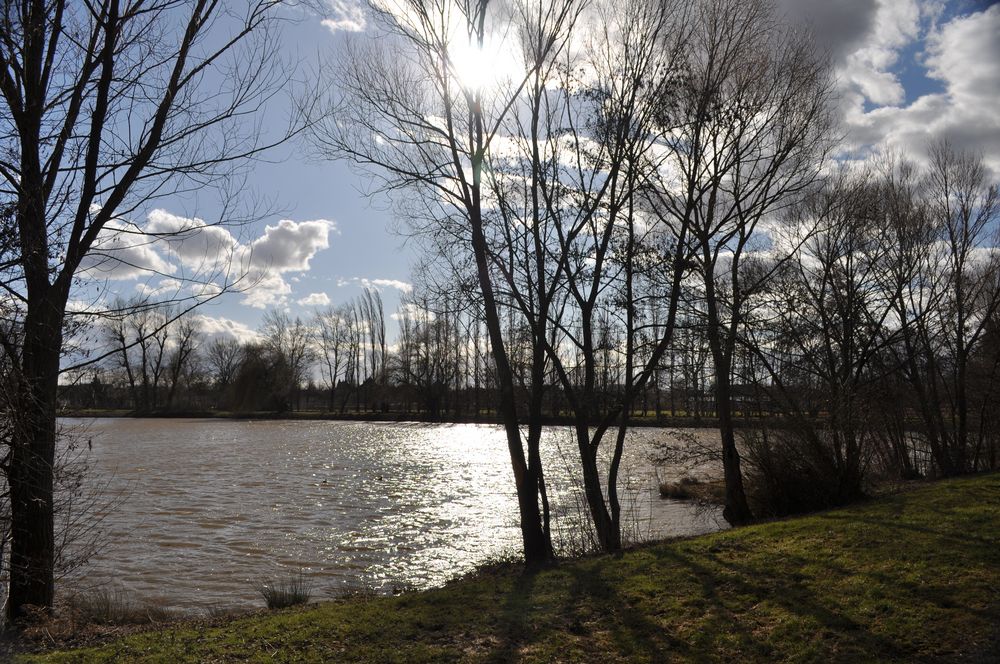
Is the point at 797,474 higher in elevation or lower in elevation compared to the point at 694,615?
higher

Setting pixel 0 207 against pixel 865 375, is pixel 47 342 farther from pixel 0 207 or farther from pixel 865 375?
pixel 865 375

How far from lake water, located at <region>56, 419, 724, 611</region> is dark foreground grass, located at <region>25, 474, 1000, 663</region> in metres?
2.54

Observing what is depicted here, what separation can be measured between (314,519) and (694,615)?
11834mm

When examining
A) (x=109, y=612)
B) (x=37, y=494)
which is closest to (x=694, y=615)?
(x=109, y=612)

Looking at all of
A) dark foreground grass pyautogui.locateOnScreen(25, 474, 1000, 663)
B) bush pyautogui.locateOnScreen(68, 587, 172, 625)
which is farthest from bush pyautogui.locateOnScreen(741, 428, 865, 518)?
bush pyautogui.locateOnScreen(68, 587, 172, 625)

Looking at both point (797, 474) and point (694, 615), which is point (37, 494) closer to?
point (694, 615)

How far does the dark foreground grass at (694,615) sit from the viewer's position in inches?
203

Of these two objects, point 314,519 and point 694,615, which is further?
point 314,519

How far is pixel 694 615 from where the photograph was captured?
238 inches

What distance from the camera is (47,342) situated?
6539 millimetres

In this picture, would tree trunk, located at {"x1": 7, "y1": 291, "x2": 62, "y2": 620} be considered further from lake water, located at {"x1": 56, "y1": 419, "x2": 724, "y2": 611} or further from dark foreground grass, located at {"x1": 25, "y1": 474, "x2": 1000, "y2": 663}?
dark foreground grass, located at {"x1": 25, "y1": 474, "x2": 1000, "y2": 663}

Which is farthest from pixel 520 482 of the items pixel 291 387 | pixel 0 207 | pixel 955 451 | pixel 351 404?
pixel 351 404

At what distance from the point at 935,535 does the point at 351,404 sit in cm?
8945

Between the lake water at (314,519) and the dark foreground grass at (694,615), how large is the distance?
99.8 inches
